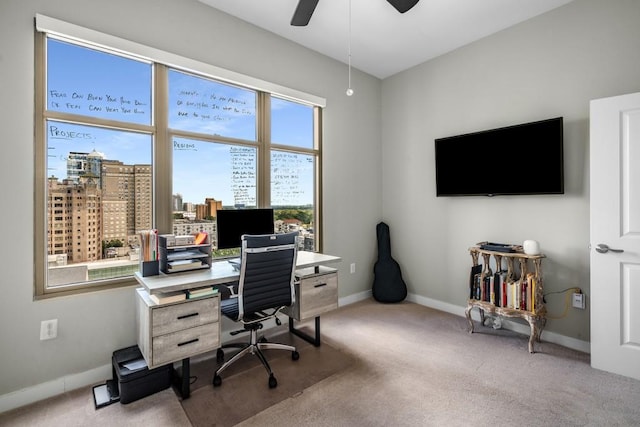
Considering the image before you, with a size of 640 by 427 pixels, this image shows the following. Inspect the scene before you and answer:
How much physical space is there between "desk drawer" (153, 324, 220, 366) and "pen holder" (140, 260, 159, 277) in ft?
1.65

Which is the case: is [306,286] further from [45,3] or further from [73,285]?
[45,3]

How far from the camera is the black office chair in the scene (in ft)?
7.00

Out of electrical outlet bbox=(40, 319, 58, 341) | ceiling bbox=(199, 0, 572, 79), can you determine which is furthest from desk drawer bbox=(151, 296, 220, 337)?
ceiling bbox=(199, 0, 572, 79)

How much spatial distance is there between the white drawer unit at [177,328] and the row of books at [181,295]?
0.9 inches

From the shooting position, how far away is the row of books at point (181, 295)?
1.91 metres

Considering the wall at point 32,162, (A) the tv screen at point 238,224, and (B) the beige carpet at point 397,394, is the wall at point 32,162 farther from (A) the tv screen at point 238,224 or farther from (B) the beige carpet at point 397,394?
(A) the tv screen at point 238,224

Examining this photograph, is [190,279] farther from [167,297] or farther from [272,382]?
[272,382]

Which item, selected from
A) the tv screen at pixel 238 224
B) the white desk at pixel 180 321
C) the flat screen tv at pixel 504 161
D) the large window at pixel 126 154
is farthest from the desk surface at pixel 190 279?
the flat screen tv at pixel 504 161

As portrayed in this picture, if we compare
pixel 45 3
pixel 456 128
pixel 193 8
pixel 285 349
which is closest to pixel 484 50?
pixel 456 128

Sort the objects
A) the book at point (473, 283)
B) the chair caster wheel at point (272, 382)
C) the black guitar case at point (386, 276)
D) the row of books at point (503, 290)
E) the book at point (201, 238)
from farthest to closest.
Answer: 1. the black guitar case at point (386, 276)
2. the book at point (473, 283)
3. the row of books at point (503, 290)
4. the book at point (201, 238)
5. the chair caster wheel at point (272, 382)

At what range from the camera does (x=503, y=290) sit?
276 centimetres

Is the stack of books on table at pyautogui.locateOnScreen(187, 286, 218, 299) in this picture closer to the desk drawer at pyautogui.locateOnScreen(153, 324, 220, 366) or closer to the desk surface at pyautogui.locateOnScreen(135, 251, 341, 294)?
the desk surface at pyautogui.locateOnScreen(135, 251, 341, 294)

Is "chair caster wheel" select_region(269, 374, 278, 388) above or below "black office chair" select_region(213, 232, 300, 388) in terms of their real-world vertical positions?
below

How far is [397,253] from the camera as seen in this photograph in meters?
4.14
